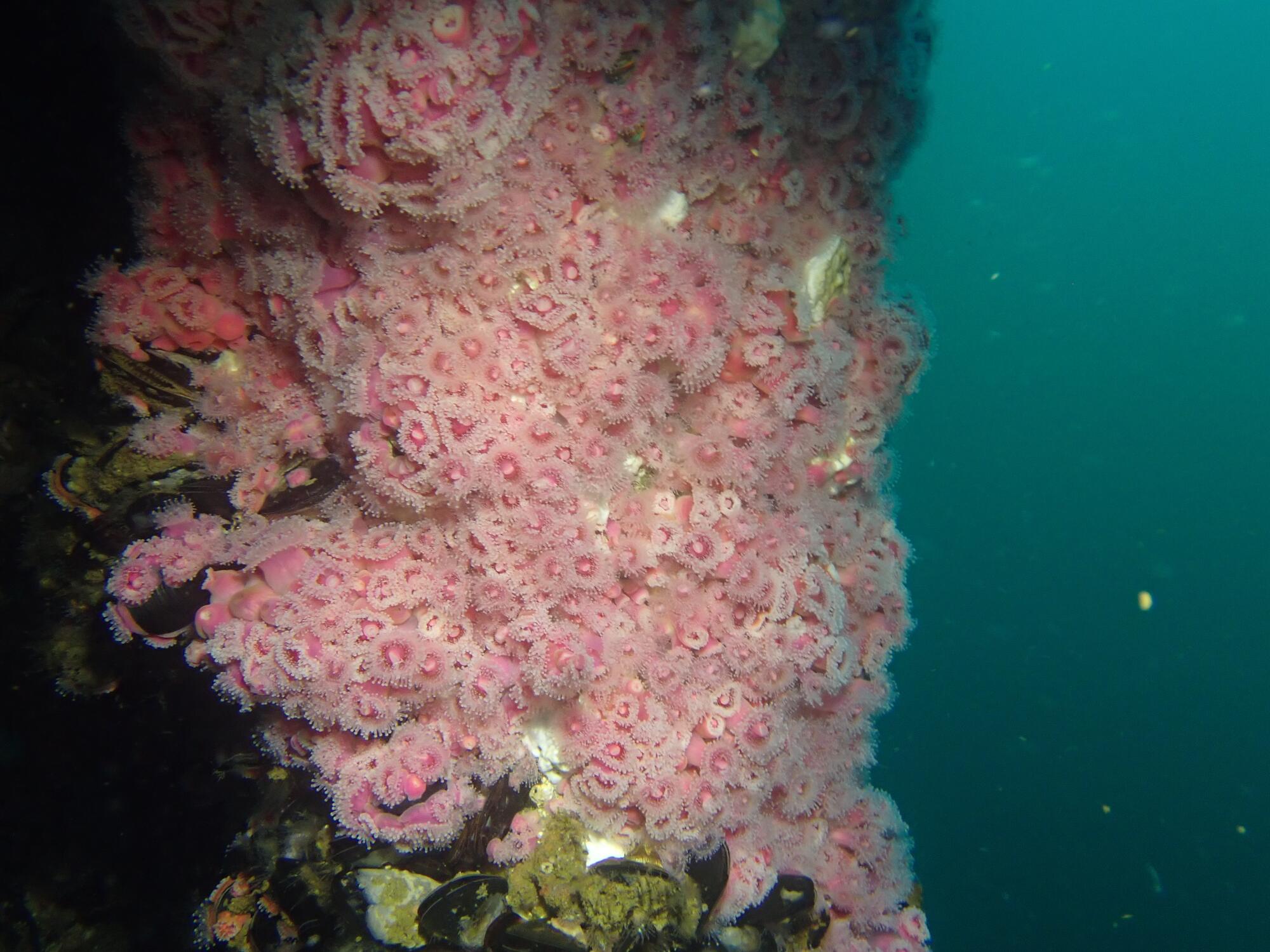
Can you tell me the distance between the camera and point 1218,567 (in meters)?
57.0

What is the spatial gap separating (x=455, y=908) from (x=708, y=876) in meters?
1.06

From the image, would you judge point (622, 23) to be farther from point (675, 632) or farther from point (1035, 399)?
point (1035, 399)

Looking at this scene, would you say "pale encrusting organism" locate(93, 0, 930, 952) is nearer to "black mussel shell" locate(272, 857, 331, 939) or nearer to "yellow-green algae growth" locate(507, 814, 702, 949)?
"yellow-green algae growth" locate(507, 814, 702, 949)

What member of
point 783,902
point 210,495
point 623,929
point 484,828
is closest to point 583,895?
point 623,929

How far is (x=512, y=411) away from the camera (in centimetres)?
261

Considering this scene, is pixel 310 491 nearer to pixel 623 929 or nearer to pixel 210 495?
pixel 210 495

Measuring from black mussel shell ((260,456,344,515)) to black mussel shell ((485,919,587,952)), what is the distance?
1.78m

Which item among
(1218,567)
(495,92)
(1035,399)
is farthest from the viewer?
(1035,399)

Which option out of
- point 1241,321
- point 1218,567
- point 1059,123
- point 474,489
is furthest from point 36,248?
point 1059,123

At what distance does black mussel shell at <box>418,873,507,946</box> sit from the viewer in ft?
8.67

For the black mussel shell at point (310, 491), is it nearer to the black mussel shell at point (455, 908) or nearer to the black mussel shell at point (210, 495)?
the black mussel shell at point (210, 495)

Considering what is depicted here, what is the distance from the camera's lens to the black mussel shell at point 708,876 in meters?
3.03

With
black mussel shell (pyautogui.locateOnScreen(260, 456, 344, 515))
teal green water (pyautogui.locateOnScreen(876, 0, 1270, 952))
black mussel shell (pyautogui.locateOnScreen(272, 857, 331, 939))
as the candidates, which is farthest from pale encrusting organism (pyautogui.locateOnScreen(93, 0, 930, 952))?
teal green water (pyautogui.locateOnScreen(876, 0, 1270, 952))

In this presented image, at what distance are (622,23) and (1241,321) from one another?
94187 millimetres
